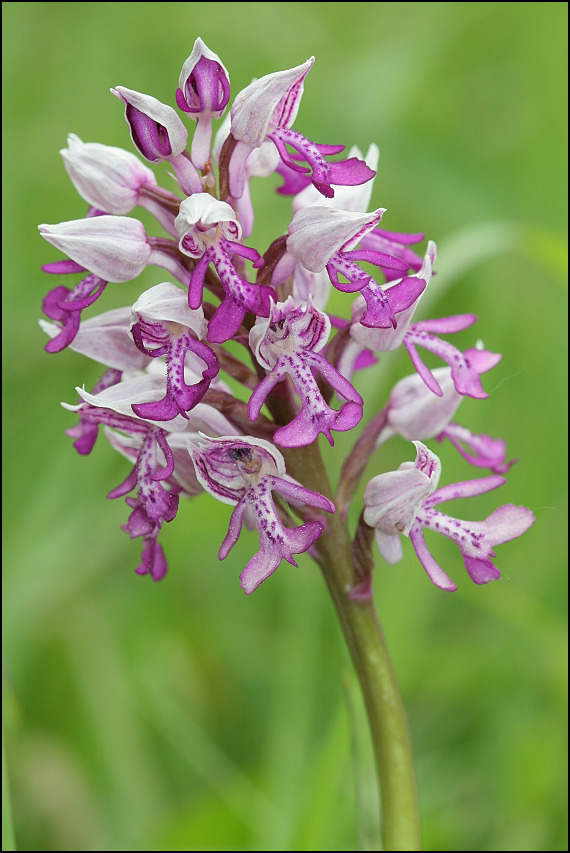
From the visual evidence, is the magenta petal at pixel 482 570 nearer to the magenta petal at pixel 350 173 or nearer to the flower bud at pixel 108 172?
the magenta petal at pixel 350 173

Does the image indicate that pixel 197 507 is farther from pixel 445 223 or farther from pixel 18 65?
pixel 18 65

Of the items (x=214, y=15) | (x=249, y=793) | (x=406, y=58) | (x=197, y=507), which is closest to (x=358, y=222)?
(x=249, y=793)

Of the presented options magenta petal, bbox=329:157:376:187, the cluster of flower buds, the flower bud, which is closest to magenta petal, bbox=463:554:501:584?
the cluster of flower buds

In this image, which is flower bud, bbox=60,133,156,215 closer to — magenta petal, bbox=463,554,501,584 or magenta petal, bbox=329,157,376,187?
magenta petal, bbox=329,157,376,187

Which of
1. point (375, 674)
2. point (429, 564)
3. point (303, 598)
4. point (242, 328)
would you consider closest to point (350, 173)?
point (242, 328)

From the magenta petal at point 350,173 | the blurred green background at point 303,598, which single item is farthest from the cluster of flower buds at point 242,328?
the blurred green background at point 303,598

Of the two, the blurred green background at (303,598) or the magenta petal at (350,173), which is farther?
the blurred green background at (303,598)
